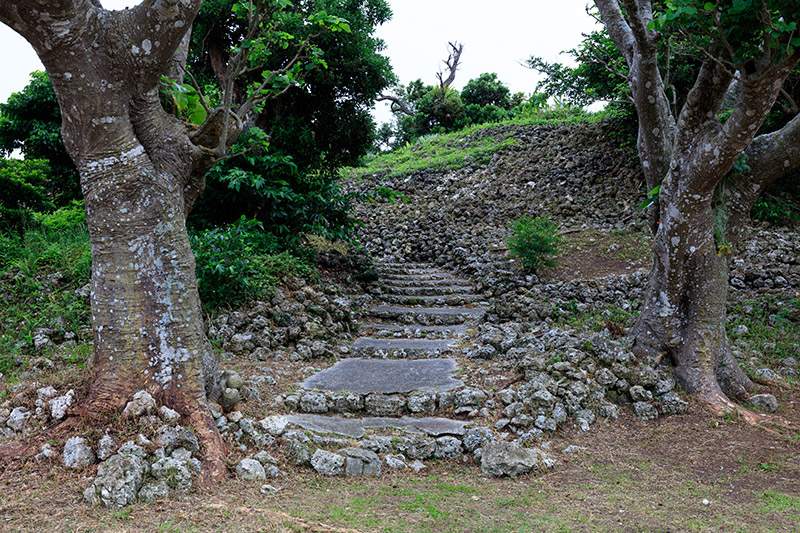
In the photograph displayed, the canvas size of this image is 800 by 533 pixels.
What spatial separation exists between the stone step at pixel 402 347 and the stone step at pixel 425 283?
257 cm

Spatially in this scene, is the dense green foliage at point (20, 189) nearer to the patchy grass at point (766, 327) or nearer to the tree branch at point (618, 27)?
the tree branch at point (618, 27)

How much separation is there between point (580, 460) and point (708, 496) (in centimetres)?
79

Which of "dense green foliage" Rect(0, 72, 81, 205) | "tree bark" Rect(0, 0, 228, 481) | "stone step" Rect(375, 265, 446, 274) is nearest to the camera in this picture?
"tree bark" Rect(0, 0, 228, 481)

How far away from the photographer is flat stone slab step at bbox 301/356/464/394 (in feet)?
15.3

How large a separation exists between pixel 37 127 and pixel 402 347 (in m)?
7.26

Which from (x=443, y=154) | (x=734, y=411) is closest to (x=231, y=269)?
(x=734, y=411)

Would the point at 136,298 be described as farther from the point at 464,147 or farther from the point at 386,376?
the point at 464,147

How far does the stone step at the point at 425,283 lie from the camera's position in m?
9.14

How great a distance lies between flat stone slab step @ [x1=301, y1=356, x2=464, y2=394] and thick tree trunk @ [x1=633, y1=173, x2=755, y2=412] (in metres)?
2.05

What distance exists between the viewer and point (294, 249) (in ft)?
26.1

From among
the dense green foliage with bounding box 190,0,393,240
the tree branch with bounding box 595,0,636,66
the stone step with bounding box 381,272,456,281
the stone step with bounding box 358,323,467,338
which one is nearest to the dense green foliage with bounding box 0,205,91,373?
the dense green foliage with bounding box 190,0,393,240

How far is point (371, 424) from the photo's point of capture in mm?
3990

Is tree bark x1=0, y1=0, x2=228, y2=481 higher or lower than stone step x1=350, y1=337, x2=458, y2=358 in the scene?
higher

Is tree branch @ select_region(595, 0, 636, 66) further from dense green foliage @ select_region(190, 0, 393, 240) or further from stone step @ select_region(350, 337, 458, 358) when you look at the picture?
dense green foliage @ select_region(190, 0, 393, 240)
